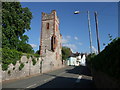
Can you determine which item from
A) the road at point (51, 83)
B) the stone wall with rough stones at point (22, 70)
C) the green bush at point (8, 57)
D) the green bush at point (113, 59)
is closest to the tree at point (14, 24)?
the stone wall with rough stones at point (22, 70)

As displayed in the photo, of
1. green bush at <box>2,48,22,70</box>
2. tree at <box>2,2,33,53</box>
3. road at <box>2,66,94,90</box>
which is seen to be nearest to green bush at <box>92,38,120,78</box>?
road at <box>2,66,94,90</box>

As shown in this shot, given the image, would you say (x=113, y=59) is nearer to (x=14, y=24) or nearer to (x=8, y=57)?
(x=8, y=57)

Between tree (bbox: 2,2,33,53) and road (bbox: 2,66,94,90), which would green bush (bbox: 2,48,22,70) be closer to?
road (bbox: 2,66,94,90)

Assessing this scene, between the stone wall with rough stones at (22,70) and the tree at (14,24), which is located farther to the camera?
the tree at (14,24)

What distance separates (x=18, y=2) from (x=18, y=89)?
20.2 metres

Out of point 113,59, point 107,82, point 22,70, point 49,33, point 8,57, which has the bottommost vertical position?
point 22,70

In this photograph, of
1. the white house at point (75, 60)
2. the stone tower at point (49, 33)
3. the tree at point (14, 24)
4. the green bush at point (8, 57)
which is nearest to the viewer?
the green bush at point (8, 57)

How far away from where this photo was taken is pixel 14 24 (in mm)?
24828

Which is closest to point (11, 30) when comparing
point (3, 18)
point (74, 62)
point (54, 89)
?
point (3, 18)

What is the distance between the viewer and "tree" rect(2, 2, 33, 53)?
2310 cm

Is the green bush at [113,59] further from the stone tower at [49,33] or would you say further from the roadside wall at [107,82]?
the stone tower at [49,33]

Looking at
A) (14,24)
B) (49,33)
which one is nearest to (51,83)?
(14,24)

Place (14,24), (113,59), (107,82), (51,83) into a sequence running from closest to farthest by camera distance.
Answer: (113,59) → (107,82) → (51,83) → (14,24)

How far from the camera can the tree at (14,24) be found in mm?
23097
